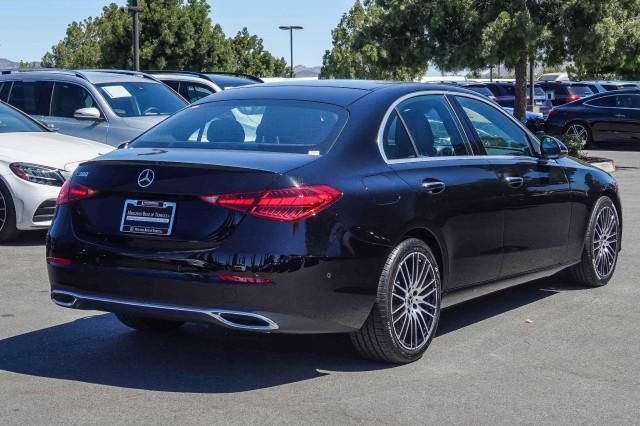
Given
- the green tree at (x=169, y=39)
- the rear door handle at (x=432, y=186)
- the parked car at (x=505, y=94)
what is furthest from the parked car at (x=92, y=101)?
the green tree at (x=169, y=39)

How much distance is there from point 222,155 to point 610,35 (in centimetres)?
1789

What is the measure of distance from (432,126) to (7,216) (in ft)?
17.9

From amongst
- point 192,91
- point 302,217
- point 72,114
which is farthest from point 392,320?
point 192,91

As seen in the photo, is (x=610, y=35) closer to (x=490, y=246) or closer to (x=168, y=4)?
(x=490, y=246)

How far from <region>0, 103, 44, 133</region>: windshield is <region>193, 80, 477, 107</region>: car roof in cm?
565

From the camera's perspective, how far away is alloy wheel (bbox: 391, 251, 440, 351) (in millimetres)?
6125

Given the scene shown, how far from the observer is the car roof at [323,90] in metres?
6.53

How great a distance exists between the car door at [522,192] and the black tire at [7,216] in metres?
5.22

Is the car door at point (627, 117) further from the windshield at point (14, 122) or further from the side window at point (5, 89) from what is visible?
the windshield at point (14, 122)

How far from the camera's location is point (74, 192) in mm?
6090

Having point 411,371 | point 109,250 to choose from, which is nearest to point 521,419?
point 411,371

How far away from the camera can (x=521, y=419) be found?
518 cm

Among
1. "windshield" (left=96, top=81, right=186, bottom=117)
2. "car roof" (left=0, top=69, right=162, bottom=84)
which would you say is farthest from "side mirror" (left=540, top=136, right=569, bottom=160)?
"car roof" (left=0, top=69, right=162, bottom=84)

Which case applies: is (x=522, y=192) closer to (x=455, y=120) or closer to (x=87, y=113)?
(x=455, y=120)
